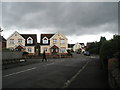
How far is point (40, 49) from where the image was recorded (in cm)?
6581

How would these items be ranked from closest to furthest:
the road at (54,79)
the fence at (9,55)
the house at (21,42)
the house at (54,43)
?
the road at (54,79) → the fence at (9,55) → the house at (54,43) → the house at (21,42)

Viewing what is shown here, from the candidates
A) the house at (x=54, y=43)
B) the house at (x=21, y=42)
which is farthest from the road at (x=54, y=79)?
the house at (x=21, y=42)

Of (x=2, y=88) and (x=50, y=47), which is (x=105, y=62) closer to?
(x=2, y=88)

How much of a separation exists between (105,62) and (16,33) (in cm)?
5634

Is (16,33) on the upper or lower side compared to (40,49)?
upper

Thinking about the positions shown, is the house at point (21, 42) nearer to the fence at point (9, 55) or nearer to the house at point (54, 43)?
the house at point (54, 43)

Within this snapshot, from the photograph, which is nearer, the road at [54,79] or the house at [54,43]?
the road at [54,79]

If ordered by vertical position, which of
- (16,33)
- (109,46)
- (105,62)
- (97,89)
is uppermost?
(16,33)

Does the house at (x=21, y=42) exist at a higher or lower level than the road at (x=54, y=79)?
higher

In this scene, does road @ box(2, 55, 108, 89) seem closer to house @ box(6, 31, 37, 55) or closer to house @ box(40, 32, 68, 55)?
house @ box(40, 32, 68, 55)

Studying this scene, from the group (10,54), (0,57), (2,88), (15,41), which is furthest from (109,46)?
(15,41)

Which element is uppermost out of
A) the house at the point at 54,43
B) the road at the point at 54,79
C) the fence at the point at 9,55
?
the house at the point at 54,43

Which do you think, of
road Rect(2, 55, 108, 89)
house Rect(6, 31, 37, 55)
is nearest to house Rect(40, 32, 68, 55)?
house Rect(6, 31, 37, 55)

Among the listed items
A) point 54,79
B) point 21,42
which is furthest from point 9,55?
point 21,42
